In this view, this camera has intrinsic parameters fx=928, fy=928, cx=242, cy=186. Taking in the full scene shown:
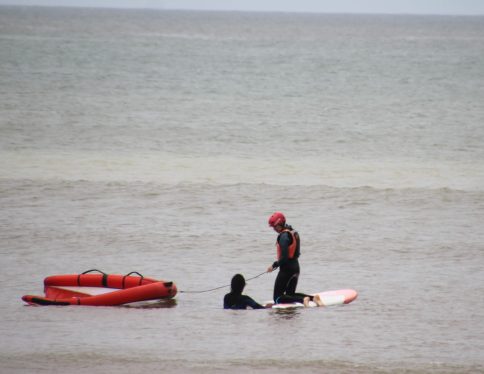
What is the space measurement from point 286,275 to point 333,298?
80 cm

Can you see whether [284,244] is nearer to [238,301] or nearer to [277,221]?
[277,221]

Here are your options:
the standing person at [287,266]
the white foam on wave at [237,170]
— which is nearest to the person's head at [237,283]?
the standing person at [287,266]

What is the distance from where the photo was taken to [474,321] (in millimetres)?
13172

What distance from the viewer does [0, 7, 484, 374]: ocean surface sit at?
11.8 meters

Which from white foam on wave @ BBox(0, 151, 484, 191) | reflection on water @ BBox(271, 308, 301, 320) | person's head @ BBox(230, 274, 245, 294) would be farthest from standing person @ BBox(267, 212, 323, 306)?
white foam on wave @ BBox(0, 151, 484, 191)

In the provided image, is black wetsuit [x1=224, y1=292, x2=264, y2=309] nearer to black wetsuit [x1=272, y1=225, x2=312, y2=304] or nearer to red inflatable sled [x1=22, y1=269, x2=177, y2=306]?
black wetsuit [x1=272, y1=225, x2=312, y2=304]

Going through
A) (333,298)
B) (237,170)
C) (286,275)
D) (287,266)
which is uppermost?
(237,170)

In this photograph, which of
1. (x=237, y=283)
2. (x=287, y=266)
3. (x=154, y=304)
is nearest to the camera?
(x=237, y=283)

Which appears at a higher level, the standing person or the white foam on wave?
the white foam on wave

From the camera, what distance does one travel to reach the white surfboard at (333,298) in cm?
1373

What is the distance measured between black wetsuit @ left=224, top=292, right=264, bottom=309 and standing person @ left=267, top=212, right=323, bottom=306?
14.1 inches

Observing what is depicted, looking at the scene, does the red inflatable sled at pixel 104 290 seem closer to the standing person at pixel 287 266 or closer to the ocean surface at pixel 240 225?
the ocean surface at pixel 240 225

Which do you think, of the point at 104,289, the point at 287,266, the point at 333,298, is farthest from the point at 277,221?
the point at 104,289

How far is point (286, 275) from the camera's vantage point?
45.5 feet
